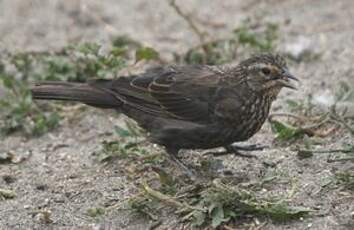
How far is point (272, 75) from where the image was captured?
6.37 metres

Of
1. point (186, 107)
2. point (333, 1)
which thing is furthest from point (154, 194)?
point (333, 1)

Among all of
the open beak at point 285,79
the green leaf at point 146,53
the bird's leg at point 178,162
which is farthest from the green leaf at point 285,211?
the green leaf at point 146,53

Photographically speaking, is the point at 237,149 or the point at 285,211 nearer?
the point at 285,211

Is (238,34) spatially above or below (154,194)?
above

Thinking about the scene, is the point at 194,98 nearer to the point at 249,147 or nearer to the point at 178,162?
the point at 178,162

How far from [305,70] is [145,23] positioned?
2463 millimetres

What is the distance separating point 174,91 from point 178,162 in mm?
497

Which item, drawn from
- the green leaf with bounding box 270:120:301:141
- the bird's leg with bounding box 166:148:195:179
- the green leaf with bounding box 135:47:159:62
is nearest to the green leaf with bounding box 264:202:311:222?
the bird's leg with bounding box 166:148:195:179

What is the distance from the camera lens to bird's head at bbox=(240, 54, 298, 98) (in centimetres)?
635

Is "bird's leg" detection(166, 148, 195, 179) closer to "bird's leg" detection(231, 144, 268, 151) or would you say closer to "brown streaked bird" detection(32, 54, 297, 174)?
"brown streaked bird" detection(32, 54, 297, 174)

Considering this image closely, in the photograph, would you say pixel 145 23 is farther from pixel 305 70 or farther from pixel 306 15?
pixel 305 70

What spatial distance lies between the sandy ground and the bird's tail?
1.45 ft

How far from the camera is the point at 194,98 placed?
6473 mm

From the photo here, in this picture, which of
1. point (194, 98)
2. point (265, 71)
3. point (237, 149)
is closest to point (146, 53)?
point (194, 98)
